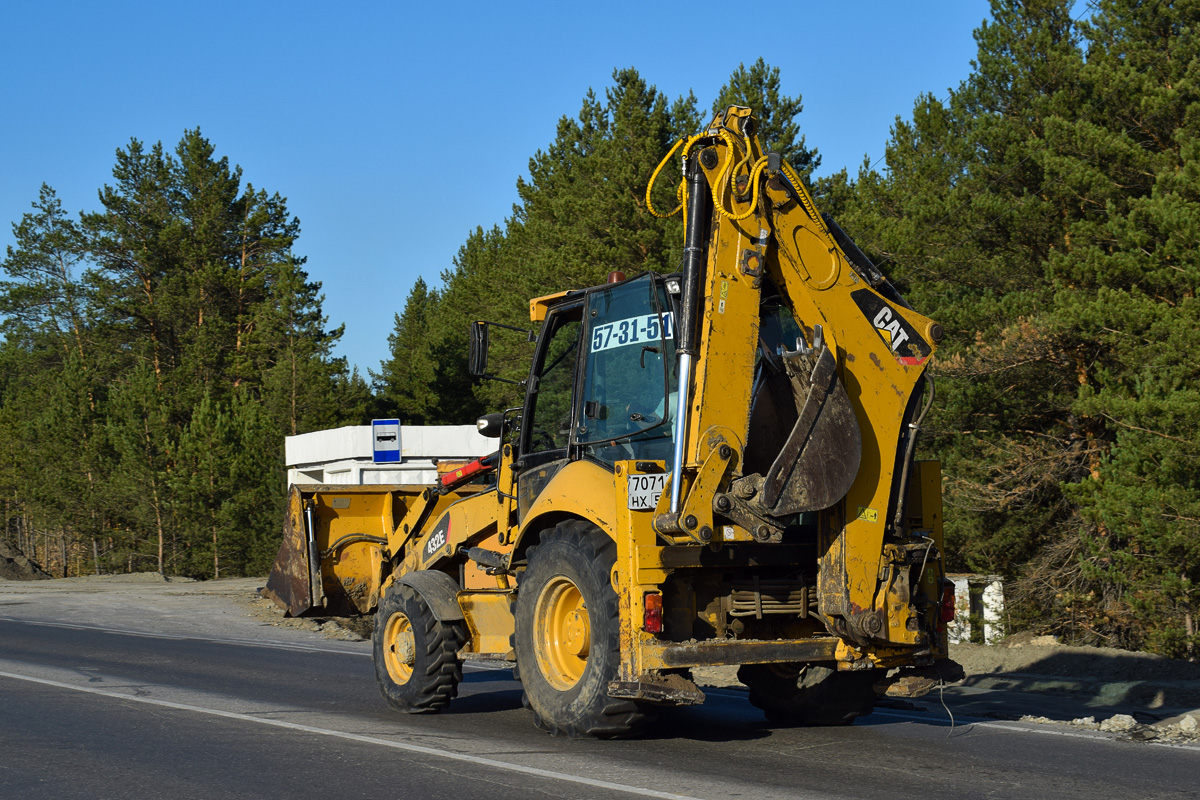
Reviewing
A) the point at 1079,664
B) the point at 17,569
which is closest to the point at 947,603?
the point at 1079,664

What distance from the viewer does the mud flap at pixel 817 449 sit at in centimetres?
717

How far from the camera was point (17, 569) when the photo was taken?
1481 inches

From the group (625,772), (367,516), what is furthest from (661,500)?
(367,516)

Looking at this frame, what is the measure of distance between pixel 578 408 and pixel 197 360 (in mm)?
47962

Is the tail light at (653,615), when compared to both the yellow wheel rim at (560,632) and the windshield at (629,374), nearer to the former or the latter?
the yellow wheel rim at (560,632)

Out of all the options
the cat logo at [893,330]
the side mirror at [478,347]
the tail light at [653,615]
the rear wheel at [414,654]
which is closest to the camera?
the tail light at [653,615]

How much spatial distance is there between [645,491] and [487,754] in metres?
1.90

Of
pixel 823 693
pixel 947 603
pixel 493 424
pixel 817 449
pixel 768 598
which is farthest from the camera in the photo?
pixel 493 424

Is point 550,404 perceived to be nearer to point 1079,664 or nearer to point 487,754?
point 487,754

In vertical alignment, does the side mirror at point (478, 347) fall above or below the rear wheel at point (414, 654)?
above

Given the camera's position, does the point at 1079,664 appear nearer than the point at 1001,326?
Yes

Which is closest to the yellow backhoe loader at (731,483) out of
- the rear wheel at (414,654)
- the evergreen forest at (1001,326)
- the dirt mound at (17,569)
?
the rear wheel at (414,654)

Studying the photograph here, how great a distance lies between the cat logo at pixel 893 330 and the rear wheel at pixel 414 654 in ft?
12.6

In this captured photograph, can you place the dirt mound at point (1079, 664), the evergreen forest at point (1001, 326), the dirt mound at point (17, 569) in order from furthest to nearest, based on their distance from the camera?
the dirt mound at point (17, 569) < the evergreen forest at point (1001, 326) < the dirt mound at point (1079, 664)
